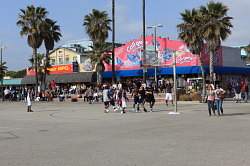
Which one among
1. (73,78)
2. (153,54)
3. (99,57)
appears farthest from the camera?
(73,78)

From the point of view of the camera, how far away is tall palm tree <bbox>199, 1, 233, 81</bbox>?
152ft

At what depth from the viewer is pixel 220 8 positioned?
46.6m

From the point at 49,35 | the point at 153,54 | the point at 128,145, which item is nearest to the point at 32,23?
the point at 49,35

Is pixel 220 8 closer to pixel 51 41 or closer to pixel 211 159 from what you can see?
pixel 51 41

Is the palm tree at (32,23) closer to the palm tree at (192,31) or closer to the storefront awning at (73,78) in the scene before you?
the storefront awning at (73,78)

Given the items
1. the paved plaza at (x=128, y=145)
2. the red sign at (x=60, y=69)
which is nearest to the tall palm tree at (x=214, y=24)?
the red sign at (x=60, y=69)

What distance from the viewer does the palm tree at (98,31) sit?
59.2 meters

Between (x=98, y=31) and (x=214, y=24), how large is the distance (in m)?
17.3

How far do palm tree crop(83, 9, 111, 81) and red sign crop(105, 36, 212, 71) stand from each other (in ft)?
7.40

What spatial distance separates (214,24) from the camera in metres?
46.4

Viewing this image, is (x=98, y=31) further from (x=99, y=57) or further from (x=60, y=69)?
(x=60, y=69)

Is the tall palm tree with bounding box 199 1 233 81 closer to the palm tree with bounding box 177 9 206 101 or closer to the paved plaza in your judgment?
the palm tree with bounding box 177 9 206 101

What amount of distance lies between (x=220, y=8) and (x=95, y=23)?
17.9m

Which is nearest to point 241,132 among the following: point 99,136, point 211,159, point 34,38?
point 99,136
